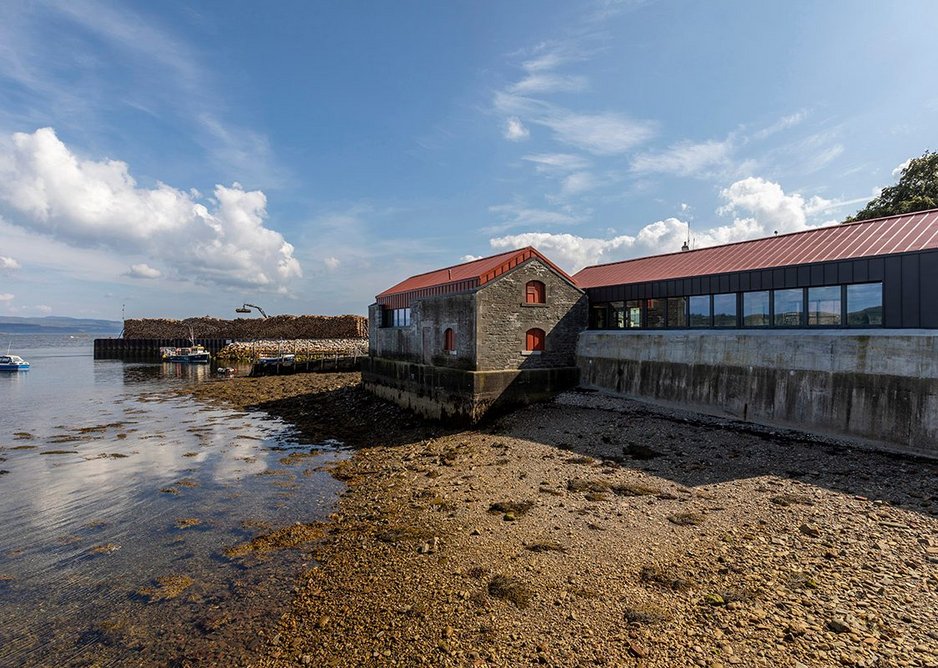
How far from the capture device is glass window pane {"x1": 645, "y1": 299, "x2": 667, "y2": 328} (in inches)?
896

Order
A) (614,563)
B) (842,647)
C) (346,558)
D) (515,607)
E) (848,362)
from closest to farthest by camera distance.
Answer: (842,647)
(515,607)
(614,563)
(346,558)
(848,362)

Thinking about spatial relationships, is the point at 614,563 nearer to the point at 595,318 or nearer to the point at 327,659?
the point at 327,659

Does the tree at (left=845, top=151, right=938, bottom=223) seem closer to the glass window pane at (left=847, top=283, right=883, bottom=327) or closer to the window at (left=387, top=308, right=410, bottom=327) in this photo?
the glass window pane at (left=847, top=283, right=883, bottom=327)

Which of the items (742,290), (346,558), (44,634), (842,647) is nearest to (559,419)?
(742,290)

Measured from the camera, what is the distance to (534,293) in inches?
949

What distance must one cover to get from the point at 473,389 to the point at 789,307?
42.5ft

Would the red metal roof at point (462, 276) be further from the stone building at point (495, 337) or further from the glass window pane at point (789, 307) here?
the glass window pane at point (789, 307)

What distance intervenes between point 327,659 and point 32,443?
78.6ft

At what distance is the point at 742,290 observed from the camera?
19.5 metres

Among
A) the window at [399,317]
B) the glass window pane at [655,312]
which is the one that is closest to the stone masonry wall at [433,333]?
the window at [399,317]

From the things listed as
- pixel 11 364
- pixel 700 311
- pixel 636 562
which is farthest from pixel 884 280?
pixel 11 364

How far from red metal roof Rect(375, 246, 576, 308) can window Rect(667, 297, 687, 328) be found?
5.09 meters

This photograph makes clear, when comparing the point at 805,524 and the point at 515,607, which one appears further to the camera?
the point at 805,524

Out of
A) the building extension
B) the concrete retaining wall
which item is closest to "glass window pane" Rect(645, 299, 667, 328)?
the building extension
